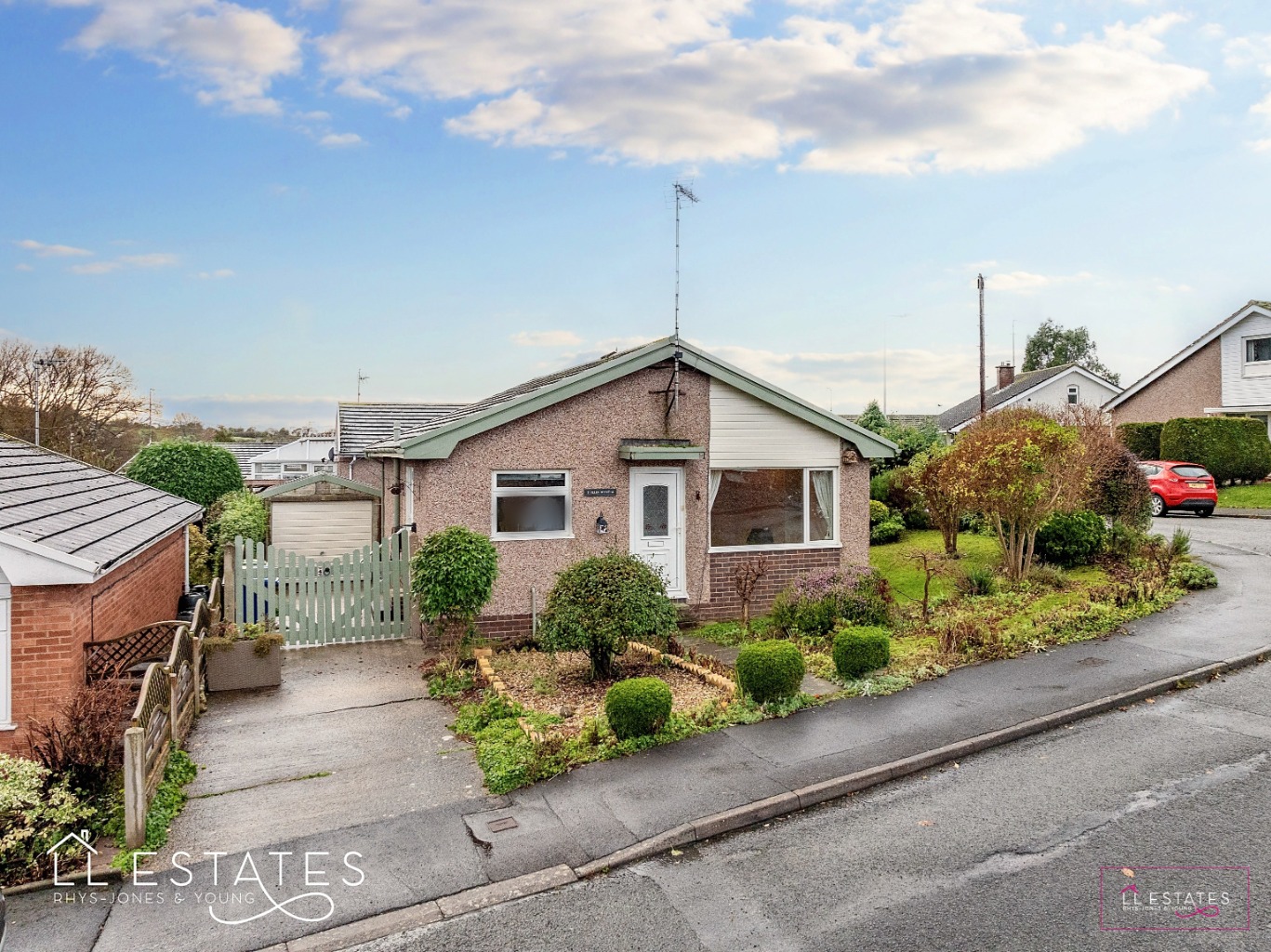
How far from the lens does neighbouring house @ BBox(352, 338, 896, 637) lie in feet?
39.0

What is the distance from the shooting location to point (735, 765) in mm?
7023

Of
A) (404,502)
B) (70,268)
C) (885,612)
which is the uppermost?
(70,268)

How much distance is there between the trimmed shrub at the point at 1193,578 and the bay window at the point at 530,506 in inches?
416

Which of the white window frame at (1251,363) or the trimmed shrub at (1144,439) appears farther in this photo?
the white window frame at (1251,363)

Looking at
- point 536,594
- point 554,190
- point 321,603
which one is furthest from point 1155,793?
point 554,190

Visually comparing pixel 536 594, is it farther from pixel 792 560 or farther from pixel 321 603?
pixel 792 560

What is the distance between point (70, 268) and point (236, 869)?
18.8m

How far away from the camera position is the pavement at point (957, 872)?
466 cm

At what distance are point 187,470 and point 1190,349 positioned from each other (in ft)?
118

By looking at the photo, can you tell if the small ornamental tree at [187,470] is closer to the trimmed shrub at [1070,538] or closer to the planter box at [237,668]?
the planter box at [237,668]

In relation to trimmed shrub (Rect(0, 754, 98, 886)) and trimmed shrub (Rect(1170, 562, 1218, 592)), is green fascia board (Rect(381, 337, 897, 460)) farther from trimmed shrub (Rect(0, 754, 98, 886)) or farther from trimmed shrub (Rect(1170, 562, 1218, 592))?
trimmed shrub (Rect(0, 754, 98, 886))

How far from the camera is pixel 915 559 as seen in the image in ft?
52.7

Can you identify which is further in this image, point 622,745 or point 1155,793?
point 622,745

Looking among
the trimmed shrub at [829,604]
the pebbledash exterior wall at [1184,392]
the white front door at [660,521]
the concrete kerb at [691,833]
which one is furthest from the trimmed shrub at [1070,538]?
the pebbledash exterior wall at [1184,392]
